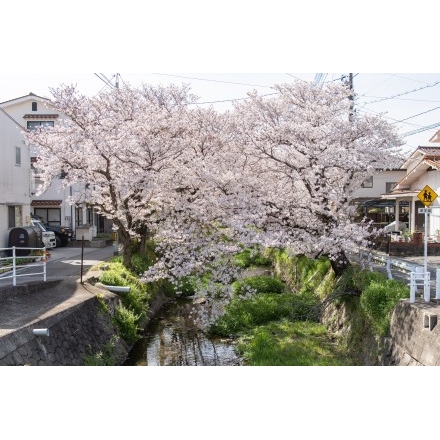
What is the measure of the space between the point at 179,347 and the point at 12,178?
10.3 meters

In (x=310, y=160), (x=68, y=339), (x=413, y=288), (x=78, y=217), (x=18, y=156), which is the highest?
(x=18, y=156)

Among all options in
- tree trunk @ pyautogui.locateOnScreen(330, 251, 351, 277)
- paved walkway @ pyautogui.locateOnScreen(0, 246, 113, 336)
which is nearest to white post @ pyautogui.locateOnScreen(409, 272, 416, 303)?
tree trunk @ pyautogui.locateOnScreen(330, 251, 351, 277)

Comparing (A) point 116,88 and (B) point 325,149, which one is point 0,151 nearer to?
(A) point 116,88

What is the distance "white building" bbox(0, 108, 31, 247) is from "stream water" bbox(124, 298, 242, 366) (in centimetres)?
738

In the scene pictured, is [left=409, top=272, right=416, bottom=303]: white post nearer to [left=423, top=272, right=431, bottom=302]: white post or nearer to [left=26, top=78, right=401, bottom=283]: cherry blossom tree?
[left=423, top=272, right=431, bottom=302]: white post

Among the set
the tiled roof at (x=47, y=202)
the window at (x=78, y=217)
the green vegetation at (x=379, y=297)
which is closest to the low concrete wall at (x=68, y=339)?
the green vegetation at (x=379, y=297)

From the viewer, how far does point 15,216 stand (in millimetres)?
18312

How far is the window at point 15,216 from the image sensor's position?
1784 centimetres

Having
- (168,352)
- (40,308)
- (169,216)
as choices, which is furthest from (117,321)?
(169,216)

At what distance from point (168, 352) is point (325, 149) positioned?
6.10 m

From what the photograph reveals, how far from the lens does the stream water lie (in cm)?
1052

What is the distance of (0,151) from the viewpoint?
653 inches

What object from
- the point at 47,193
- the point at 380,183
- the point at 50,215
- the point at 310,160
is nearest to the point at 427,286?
the point at 310,160

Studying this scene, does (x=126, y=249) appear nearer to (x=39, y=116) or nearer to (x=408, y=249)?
(x=408, y=249)
